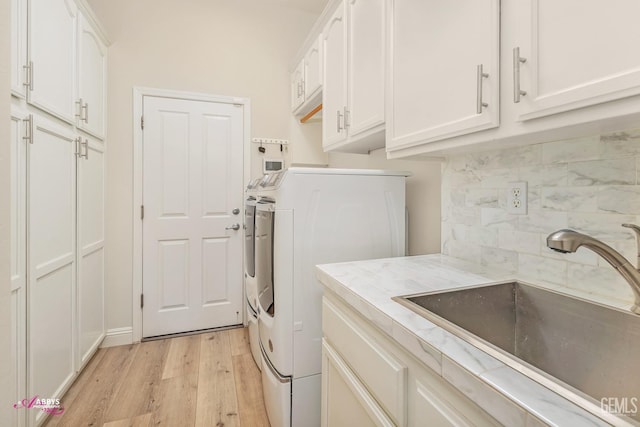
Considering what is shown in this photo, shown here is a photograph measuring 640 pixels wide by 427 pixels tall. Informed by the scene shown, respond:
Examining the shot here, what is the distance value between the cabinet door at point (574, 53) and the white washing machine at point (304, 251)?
86cm

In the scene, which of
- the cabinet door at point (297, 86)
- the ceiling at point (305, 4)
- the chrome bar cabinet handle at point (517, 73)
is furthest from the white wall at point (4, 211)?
the ceiling at point (305, 4)

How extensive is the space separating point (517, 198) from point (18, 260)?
6.72 feet

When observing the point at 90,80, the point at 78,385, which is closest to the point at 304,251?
the point at 78,385

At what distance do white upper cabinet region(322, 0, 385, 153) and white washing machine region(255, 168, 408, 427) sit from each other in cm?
29

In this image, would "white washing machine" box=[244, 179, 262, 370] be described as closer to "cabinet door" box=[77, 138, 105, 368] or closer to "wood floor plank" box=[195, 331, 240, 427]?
"wood floor plank" box=[195, 331, 240, 427]

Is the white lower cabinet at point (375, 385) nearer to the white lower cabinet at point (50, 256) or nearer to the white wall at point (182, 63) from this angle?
the white lower cabinet at point (50, 256)

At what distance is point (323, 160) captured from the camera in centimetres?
307

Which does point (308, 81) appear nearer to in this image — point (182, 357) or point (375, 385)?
point (375, 385)

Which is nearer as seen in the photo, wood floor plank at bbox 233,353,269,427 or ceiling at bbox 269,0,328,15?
wood floor plank at bbox 233,353,269,427

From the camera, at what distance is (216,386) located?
1.96m

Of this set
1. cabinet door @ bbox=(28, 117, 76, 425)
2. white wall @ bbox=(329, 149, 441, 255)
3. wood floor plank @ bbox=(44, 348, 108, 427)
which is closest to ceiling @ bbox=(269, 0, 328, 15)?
white wall @ bbox=(329, 149, 441, 255)

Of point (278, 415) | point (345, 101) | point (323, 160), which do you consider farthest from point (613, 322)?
point (323, 160)

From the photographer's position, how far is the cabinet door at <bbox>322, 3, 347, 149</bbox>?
177 cm

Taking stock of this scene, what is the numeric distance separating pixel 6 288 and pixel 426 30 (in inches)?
53.4
